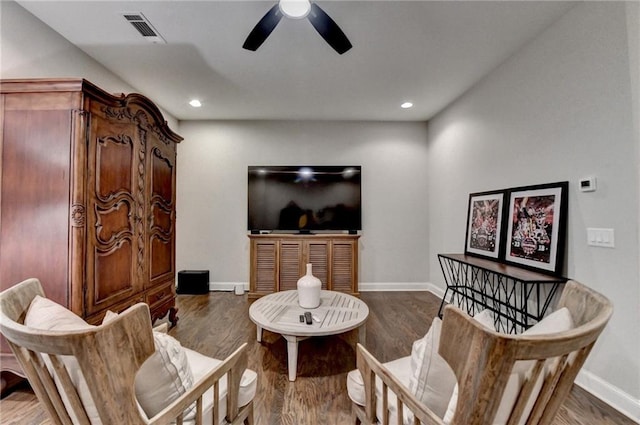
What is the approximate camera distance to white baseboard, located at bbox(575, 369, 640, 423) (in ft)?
5.26

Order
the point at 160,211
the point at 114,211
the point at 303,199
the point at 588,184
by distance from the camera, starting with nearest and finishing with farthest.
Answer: the point at 588,184 → the point at 114,211 → the point at 160,211 → the point at 303,199

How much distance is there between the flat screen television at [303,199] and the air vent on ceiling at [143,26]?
6.69 ft

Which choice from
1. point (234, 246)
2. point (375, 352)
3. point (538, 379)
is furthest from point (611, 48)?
point (234, 246)

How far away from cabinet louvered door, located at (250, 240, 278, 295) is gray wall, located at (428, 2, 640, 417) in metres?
2.86

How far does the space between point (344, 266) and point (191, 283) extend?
2.27 meters

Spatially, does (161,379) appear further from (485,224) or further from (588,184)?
(485,224)

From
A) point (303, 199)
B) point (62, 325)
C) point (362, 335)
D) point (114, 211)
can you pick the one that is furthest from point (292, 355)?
point (303, 199)

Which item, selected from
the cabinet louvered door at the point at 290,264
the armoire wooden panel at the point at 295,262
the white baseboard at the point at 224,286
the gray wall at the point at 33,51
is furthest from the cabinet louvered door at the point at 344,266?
the gray wall at the point at 33,51

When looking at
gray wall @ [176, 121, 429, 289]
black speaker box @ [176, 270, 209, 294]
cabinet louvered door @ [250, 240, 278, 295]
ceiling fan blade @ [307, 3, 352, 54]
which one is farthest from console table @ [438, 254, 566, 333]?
black speaker box @ [176, 270, 209, 294]

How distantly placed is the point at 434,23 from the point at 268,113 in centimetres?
247

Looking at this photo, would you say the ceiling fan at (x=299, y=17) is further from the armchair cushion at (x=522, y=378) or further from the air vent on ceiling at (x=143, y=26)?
the armchair cushion at (x=522, y=378)

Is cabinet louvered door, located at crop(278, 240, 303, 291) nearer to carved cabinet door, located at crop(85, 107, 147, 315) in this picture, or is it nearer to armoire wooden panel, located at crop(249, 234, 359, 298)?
armoire wooden panel, located at crop(249, 234, 359, 298)

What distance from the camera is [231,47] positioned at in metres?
2.44

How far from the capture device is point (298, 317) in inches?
84.6
